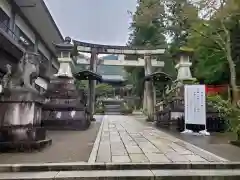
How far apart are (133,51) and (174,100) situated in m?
12.4

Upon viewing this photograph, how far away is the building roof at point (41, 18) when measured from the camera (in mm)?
15000

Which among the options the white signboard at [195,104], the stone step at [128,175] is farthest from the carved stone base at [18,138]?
A: the white signboard at [195,104]

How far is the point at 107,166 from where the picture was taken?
448cm

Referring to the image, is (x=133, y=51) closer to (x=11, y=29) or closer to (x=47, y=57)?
(x=47, y=57)

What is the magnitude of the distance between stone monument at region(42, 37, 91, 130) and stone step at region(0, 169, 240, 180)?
6.89 metres

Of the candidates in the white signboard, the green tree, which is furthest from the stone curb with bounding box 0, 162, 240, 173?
the green tree

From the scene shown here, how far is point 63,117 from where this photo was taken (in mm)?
11172

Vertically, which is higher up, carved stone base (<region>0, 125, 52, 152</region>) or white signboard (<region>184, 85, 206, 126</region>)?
white signboard (<region>184, 85, 206, 126</region>)

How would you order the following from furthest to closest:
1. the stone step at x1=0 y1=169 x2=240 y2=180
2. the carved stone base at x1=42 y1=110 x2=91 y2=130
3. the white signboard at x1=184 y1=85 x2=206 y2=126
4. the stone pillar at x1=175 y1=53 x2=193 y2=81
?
the stone pillar at x1=175 y1=53 x2=193 y2=81, the carved stone base at x1=42 y1=110 x2=91 y2=130, the white signboard at x1=184 y1=85 x2=206 y2=126, the stone step at x1=0 y1=169 x2=240 y2=180

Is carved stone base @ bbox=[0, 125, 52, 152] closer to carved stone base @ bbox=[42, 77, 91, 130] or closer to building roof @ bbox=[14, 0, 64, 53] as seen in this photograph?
carved stone base @ bbox=[42, 77, 91, 130]

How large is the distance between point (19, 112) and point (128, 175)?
125 inches

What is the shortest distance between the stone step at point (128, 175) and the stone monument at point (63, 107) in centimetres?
689

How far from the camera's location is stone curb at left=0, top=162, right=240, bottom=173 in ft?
14.3

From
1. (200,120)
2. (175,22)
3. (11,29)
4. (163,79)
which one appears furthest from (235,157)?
(175,22)
